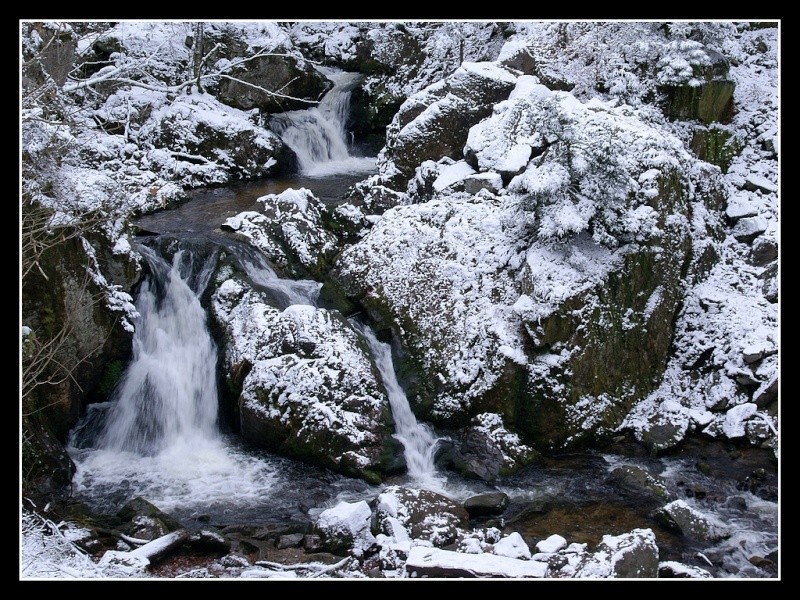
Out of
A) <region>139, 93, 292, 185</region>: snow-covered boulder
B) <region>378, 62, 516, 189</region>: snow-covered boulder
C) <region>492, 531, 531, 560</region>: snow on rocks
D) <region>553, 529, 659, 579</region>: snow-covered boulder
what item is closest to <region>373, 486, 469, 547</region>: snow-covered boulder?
<region>492, 531, 531, 560</region>: snow on rocks

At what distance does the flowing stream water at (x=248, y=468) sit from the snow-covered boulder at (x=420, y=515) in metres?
0.58

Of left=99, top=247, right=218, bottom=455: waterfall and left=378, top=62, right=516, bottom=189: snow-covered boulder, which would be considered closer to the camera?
left=99, top=247, right=218, bottom=455: waterfall

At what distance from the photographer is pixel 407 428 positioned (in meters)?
9.03

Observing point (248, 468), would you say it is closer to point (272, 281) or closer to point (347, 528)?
point (347, 528)

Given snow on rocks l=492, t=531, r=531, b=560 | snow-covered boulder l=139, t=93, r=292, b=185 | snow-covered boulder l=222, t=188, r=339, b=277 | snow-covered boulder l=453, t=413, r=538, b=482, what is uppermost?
snow-covered boulder l=139, t=93, r=292, b=185

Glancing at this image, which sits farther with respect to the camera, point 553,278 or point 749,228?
point 749,228

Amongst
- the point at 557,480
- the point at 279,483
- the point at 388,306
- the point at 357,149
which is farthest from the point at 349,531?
the point at 357,149

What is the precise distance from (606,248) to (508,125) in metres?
3.06

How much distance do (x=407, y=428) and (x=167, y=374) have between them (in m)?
3.40

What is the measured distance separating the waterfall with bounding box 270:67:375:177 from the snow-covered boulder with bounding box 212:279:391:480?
6.59 m

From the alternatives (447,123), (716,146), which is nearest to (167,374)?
(447,123)

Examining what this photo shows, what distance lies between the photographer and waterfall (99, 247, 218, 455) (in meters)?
8.80

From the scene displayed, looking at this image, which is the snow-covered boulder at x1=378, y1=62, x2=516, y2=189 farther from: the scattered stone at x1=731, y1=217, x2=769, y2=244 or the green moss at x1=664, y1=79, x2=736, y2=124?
the scattered stone at x1=731, y1=217, x2=769, y2=244

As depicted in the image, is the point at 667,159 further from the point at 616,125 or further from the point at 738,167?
the point at 738,167
